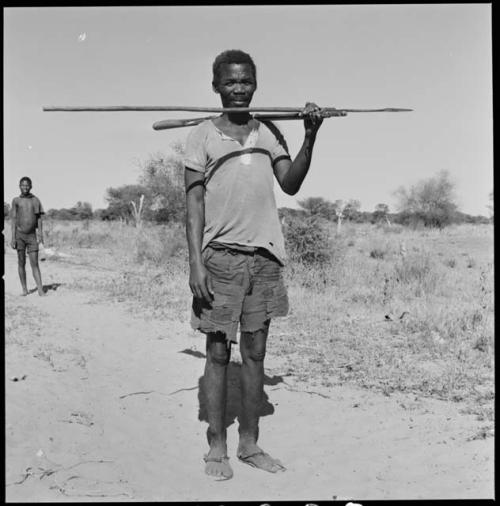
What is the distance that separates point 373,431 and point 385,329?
273 cm

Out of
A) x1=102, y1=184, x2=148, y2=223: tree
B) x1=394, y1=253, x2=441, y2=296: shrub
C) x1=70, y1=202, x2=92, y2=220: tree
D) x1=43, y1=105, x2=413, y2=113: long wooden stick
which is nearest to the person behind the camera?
x1=43, y1=105, x2=413, y2=113: long wooden stick

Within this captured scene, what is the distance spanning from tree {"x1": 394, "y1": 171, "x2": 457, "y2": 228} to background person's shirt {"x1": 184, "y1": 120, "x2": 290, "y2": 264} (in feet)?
104

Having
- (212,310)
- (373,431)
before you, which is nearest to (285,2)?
(212,310)

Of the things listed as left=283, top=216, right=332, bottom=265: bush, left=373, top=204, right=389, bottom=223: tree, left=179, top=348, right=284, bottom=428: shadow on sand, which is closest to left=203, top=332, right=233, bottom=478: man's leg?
left=179, top=348, right=284, bottom=428: shadow on sand

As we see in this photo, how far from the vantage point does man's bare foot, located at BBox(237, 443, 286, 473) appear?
3.08m

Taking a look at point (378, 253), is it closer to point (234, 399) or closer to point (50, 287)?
point (50, 287)

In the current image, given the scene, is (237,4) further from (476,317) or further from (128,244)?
(128,244)

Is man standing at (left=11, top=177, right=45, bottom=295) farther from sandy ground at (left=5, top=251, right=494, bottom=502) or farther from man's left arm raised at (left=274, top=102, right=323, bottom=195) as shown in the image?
man's left arm raised at (left=274, top=102, right=323, bottom=195)

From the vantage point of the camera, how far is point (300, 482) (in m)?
3.01

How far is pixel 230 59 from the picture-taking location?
9.55ft

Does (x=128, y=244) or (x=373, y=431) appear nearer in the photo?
(x=373, y=431)

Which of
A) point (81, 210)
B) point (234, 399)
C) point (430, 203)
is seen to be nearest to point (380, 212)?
point (430, 203)

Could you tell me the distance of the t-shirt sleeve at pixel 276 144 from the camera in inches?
121

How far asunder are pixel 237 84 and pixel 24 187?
19.8ft
